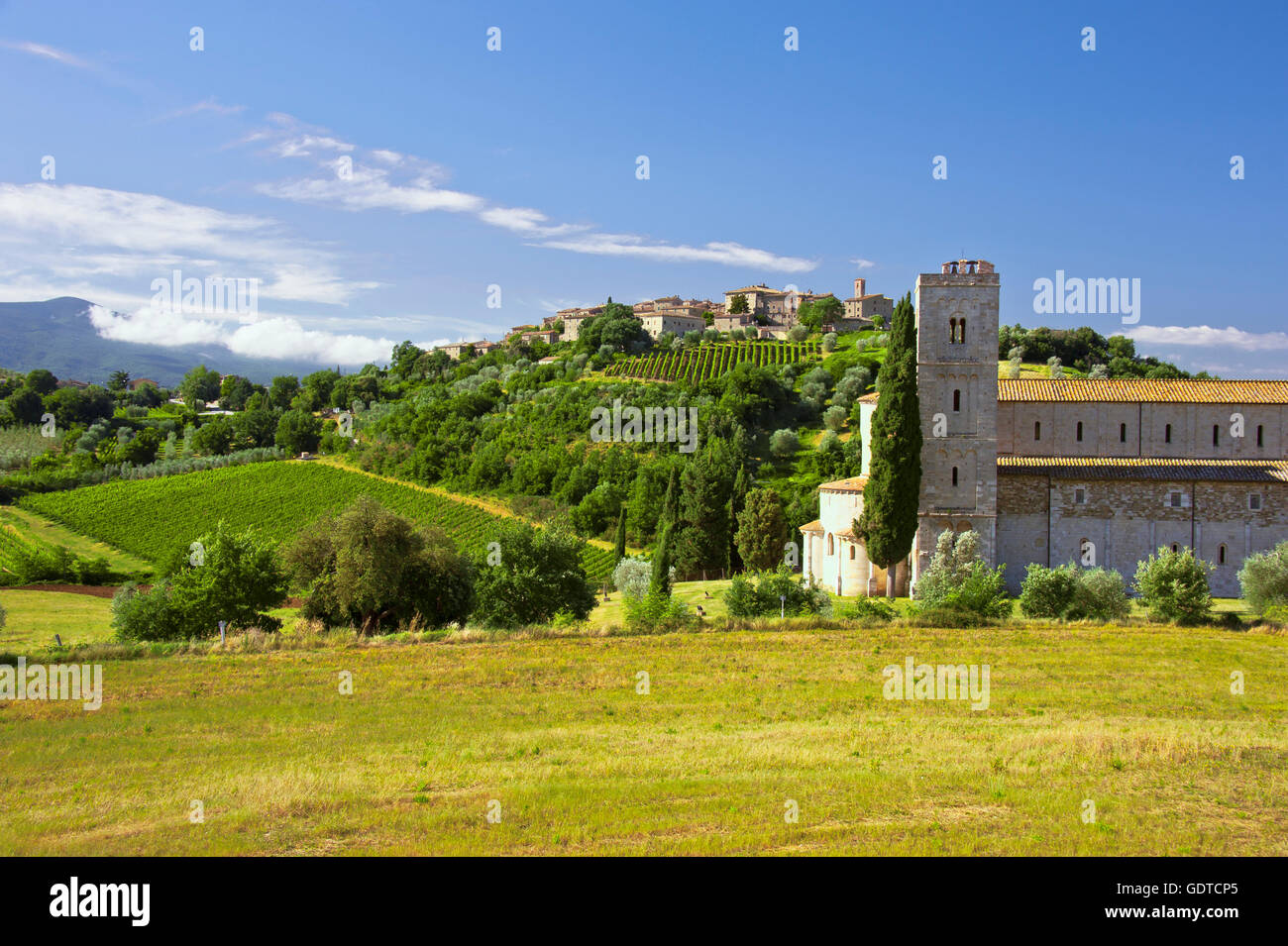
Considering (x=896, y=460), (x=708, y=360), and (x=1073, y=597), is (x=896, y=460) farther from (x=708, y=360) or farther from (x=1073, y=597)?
(x=708, y=360)

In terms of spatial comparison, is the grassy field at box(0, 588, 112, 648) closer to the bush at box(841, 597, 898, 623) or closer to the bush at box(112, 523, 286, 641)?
the bush at box(112, 523, 286, 641)

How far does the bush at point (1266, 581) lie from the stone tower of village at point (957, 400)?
27.7 ft

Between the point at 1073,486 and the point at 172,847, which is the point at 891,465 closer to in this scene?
the point at 1073,486

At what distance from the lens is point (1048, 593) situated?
95.2 ft

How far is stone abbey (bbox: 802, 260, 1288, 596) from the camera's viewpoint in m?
34.9

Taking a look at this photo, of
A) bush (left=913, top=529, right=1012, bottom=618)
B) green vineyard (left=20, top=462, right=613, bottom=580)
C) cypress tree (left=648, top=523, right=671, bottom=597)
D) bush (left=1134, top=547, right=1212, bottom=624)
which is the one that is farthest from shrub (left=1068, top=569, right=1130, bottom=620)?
green vineyard (left=20, top=462, right=613, bottom=580)

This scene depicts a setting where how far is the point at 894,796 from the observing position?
38.9 ft

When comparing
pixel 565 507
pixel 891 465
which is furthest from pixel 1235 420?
pixel 565 507

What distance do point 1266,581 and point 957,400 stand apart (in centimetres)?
1204

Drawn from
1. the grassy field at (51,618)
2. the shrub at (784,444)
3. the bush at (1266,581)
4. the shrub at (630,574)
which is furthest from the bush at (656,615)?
the shrub at (784,444)

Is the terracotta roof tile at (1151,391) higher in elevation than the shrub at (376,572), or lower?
higher

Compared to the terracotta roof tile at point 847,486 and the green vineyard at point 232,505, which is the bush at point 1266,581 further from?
the green vineyard at point 232,505

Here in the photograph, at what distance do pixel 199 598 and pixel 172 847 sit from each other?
1953 cm

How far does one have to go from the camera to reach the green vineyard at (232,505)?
66688mm
